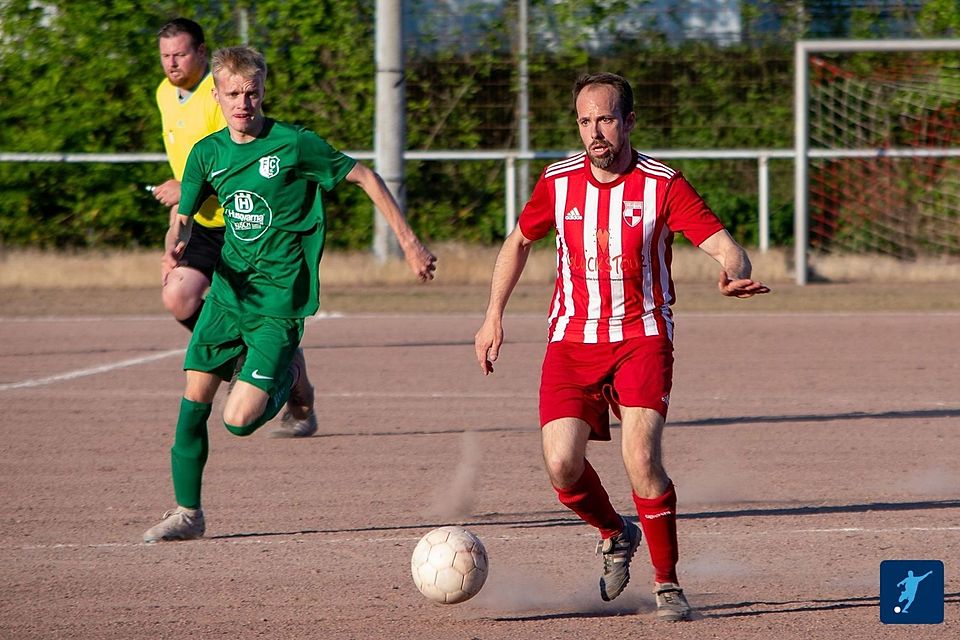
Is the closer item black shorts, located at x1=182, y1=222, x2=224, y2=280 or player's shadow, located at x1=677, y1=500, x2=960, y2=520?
player's shadow, located at x1=677, y1=500, x2=960, y2=520

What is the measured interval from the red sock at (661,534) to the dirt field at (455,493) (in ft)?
0.59

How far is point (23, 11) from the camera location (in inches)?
775

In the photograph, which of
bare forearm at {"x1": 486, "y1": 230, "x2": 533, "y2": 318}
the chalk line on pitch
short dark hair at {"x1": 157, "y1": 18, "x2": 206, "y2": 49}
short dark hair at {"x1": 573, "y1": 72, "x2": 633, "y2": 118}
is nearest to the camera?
short dark hair at {"x1": 573, "y1": 72, "x2": 633, "y2": 118}

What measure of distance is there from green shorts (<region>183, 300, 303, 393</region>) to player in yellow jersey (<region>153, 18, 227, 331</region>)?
1.68 meters

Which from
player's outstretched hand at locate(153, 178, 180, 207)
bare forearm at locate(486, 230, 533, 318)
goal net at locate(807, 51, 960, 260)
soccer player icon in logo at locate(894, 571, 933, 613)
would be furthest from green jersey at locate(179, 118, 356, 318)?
goal net at locate(807, 51, 960, 260)

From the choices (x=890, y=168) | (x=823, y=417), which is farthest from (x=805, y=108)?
(x=823, y=417)

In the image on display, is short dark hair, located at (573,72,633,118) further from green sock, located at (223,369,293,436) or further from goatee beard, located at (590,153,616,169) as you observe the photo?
green sock, located at (223,369,293,436)

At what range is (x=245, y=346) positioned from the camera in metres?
6.55

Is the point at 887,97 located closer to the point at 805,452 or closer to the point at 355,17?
the point at 355,17

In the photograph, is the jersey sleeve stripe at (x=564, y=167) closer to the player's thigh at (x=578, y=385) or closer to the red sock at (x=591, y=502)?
the player's thigh at (x=578, y=385)

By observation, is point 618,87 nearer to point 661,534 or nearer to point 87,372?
point 661,534

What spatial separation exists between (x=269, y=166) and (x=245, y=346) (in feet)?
2.44

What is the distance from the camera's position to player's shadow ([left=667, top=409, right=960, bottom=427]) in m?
9.20

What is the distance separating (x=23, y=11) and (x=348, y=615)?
16058mm
